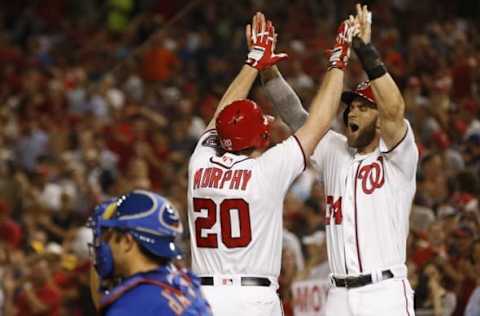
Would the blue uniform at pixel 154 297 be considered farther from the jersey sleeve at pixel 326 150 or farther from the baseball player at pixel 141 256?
the jersey sleeve at pixel 326 150

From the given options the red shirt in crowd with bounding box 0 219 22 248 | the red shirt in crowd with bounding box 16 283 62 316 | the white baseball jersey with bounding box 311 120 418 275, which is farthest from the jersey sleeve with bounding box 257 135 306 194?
the red shirt in crowd with bounding box 0 219 22 248

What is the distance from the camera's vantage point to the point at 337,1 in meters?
16.2

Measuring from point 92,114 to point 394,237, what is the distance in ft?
35.8

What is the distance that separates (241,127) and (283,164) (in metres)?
0.30

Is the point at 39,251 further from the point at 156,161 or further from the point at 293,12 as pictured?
the point at 293,12

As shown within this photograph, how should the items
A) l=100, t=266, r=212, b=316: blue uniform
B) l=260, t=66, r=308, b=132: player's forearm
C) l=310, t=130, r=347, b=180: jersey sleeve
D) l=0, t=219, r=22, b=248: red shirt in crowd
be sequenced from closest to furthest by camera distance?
l=100, t=266, r=212, b=316: blue uniform → l=310, t=130, r=347, b=180: jersey sleeve → l=260, t=66, r=308, b=132: player's forearm → l=0, t=219, r=22, b=248: red shirt in crowd

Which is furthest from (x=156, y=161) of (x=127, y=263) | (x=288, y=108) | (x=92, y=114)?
(x=127, y=263)

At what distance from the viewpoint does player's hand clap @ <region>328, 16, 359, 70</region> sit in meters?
6.88

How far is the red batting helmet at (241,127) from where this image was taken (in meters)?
6.75

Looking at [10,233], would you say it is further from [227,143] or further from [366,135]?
[366,135]

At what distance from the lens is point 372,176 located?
6.87 m

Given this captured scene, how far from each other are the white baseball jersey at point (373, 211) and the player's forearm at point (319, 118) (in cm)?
34

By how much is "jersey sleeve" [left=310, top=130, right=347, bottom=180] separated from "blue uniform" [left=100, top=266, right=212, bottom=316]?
2775 millimetres

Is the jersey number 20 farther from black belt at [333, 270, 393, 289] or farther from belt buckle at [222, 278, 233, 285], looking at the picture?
black belt at [333, 270, 393, 289]
